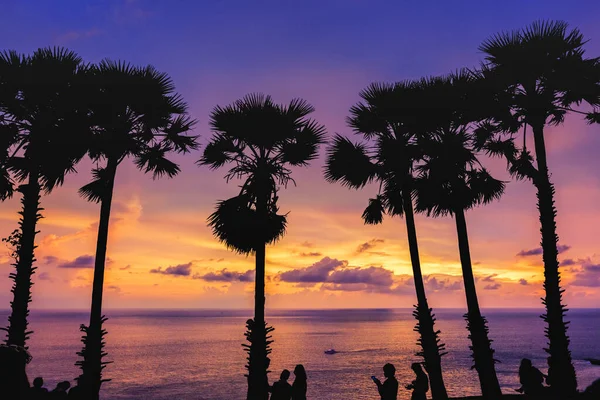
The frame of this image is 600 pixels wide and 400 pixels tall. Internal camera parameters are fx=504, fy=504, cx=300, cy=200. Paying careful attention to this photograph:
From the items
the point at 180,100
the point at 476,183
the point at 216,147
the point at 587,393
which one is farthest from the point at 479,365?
the point at 180,100

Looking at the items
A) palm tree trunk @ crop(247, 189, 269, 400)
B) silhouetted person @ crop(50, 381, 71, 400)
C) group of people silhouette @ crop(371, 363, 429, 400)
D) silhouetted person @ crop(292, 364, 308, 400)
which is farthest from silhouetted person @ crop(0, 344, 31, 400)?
palm tree trunk @ crop(247, 189, 269, 400)

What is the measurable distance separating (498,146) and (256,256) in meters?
10.8

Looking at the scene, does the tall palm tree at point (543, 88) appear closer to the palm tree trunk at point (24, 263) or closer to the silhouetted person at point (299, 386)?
the silhouetted person at point (299, 386)

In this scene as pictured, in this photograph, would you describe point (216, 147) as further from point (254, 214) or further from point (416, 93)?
point (416, 93)

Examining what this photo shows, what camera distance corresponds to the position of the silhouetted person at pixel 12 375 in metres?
3.50

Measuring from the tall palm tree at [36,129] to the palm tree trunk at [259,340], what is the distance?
7256 mm

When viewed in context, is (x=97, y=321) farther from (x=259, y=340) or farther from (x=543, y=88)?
(x=543, y=88)

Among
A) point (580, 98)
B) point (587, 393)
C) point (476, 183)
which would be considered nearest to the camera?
point (587, 393)

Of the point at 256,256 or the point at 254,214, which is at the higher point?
the point at 254,214

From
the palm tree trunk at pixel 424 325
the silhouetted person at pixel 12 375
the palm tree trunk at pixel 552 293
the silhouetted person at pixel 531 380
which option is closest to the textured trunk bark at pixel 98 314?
the palm tree trunk at pixel 424 325

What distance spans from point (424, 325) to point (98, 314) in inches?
468

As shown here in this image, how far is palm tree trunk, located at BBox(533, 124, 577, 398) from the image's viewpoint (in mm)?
16594

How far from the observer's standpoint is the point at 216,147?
19672mm

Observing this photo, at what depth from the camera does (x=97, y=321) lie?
16609 mm
